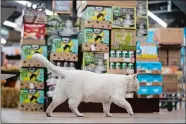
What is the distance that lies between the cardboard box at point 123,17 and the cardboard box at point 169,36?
17 centimetres

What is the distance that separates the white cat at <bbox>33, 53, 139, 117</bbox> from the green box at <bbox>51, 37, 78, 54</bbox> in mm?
140

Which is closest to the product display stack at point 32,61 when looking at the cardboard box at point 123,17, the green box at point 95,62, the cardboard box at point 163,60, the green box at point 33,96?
the green box at point 33,96

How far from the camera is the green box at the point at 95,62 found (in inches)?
46.2

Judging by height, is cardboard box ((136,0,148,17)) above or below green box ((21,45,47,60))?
above

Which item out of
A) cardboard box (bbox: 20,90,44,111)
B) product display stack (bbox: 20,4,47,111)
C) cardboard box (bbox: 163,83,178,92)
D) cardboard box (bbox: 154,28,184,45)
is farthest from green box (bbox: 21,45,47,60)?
cardboard box (bbox: 163,83,178,92)

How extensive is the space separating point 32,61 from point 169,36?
0.43 m

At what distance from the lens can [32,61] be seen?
121cm

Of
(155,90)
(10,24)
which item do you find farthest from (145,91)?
(10,24)

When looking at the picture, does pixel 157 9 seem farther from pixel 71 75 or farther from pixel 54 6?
pixel 71 75

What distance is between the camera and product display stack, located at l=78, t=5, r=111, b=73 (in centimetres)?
116

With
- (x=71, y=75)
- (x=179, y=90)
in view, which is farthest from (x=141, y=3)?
(x=179, y=90)

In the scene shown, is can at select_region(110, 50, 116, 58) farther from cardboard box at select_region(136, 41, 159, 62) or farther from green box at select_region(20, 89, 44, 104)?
green box at select_region(20, 89, 44, 104)

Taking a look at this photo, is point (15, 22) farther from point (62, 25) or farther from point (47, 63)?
point (47, 63)

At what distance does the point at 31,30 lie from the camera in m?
1.29
